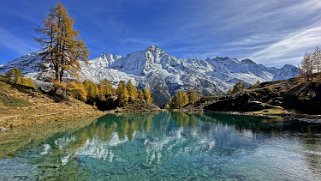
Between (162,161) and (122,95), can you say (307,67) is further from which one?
(162,161)

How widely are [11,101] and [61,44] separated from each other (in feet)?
56.7

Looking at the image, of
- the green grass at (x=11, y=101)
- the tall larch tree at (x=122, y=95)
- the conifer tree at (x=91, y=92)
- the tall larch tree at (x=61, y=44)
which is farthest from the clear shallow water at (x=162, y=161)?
the tall larch tree at (x=122, y=95)

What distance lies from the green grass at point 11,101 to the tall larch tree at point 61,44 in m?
10.9

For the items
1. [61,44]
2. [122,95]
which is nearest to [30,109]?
[61,44]

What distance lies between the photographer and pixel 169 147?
3209 cm

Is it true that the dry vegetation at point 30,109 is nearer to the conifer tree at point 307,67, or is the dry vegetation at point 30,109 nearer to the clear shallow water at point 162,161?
the clear shallow water at point 162,161

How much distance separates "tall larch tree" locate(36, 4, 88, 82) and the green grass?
1089 cm

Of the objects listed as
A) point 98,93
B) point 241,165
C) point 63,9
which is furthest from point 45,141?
point 98,93

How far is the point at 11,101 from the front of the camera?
4834cm

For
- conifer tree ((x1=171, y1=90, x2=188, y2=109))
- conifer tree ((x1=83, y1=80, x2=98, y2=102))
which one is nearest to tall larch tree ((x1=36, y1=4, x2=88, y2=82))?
conifer tree ((x1=83, y1=80, x2=98, y2=102))

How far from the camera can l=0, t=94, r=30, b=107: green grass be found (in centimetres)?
4716

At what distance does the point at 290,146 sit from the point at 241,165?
496 inches

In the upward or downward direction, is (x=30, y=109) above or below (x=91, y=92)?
below

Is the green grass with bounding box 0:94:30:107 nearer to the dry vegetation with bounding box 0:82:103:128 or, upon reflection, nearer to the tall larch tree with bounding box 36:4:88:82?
the dry vegetation with bounding box 0:82:103:128
